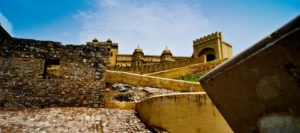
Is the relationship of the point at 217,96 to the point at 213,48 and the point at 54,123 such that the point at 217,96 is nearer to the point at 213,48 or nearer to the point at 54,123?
the point at 54,123

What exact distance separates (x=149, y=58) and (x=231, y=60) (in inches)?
1772

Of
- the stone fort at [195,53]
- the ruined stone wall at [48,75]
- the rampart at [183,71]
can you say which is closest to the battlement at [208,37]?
the stone fort at [195,53]

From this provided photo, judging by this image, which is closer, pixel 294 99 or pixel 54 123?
pixel 294 99

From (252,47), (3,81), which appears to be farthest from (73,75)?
(252,47)

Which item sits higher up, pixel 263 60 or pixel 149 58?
pixel 149 58

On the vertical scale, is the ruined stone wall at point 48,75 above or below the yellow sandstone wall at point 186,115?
above

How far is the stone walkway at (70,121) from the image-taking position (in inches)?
230

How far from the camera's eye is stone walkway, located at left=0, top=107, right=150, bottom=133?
19.2 ft

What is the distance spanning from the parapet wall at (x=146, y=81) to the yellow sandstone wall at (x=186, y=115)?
A: 395cm

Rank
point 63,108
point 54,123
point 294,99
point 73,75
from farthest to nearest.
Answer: point 73,75, point 63,108, point 54,123, point 294,99

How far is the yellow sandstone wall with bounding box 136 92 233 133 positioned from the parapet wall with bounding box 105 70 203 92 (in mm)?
3955

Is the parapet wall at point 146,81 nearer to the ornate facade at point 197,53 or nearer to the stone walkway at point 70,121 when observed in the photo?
the stone walkway at point 70,121

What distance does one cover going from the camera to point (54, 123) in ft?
20.2

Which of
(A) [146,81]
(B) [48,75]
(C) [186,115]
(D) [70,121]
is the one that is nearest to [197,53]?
(A) [146,81]
